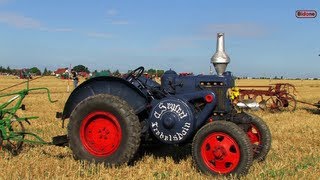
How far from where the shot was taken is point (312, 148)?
8094 mm

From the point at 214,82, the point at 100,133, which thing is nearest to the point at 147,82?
the point at 214,82

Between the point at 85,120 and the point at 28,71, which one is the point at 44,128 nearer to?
the point at 28,71

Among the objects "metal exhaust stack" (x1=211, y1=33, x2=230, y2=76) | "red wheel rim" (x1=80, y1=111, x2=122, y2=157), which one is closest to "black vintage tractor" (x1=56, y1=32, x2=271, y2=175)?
"red wheel rim" (x1=80, y1=111, x2=122, y2=157)

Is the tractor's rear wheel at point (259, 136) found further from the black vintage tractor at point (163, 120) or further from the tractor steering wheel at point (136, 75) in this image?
the tractor steering wheel at point (136, 75)

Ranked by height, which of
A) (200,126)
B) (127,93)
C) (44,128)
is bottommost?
(44,128)

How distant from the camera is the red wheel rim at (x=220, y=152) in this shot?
565 centimetres

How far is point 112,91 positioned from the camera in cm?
647

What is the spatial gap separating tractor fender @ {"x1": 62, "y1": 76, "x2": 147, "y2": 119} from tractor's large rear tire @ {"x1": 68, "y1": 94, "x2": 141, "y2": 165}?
0.21 meters

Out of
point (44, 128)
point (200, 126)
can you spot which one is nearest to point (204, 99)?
point (200, 126)

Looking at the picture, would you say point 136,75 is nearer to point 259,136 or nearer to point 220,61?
point 220,61

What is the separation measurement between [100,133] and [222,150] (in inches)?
66.6

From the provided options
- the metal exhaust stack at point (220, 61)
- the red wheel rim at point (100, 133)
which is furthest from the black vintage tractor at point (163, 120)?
the metal exhaust stack at point (220, 61)

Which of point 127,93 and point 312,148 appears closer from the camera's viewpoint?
point 127,93

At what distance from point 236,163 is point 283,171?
746 millimetres
